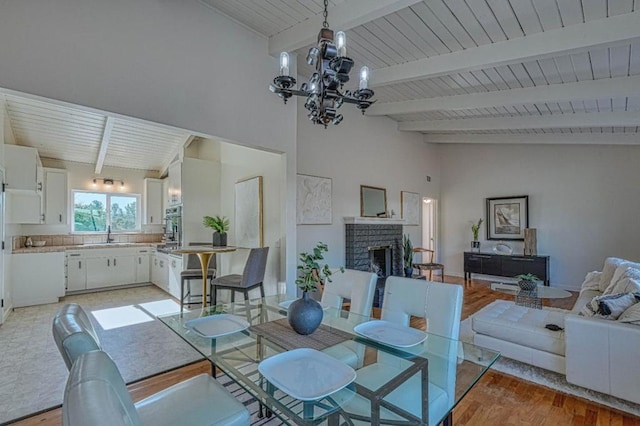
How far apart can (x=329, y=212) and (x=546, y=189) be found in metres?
4.62

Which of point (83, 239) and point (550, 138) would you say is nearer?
point (550, 138)

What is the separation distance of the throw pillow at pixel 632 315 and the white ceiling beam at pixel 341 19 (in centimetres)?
286

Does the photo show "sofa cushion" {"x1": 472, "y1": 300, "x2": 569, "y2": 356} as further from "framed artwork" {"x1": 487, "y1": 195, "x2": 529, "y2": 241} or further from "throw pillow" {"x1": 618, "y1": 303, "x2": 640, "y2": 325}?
"framed artwork" {"x1": 487, "y1": 195, "x2": 529, "y2": 241}

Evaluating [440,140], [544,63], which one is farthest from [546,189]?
[544,63]

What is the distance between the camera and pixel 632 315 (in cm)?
227

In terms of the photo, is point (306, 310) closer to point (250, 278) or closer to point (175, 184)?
point (250, 278)

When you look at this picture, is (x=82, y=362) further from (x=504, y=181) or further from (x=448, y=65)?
(x=504, y=181)

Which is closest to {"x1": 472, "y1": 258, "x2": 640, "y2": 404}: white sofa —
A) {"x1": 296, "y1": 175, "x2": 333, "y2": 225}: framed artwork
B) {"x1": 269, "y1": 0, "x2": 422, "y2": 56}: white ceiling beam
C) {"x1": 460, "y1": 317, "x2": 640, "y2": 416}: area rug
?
{"x1": 460, "y1": 317, "x2": 640, "y2": 416}: area rug

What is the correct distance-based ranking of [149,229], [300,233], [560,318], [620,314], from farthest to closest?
1. [149,229]
2. [300,233]
3. [560,318]
4. [620,314]

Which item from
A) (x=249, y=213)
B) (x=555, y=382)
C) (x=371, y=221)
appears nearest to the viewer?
(x=555, y=382)

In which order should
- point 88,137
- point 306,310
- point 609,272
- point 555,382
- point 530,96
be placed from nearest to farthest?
1. point 306,310
2. point 555,382
3. point 609,272
4. point 530,96
5. point 88,137

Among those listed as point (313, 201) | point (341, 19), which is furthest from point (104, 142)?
point (341, 19)

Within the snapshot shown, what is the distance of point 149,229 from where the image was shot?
7340 millimetres

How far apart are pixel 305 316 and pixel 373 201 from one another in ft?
14.3
